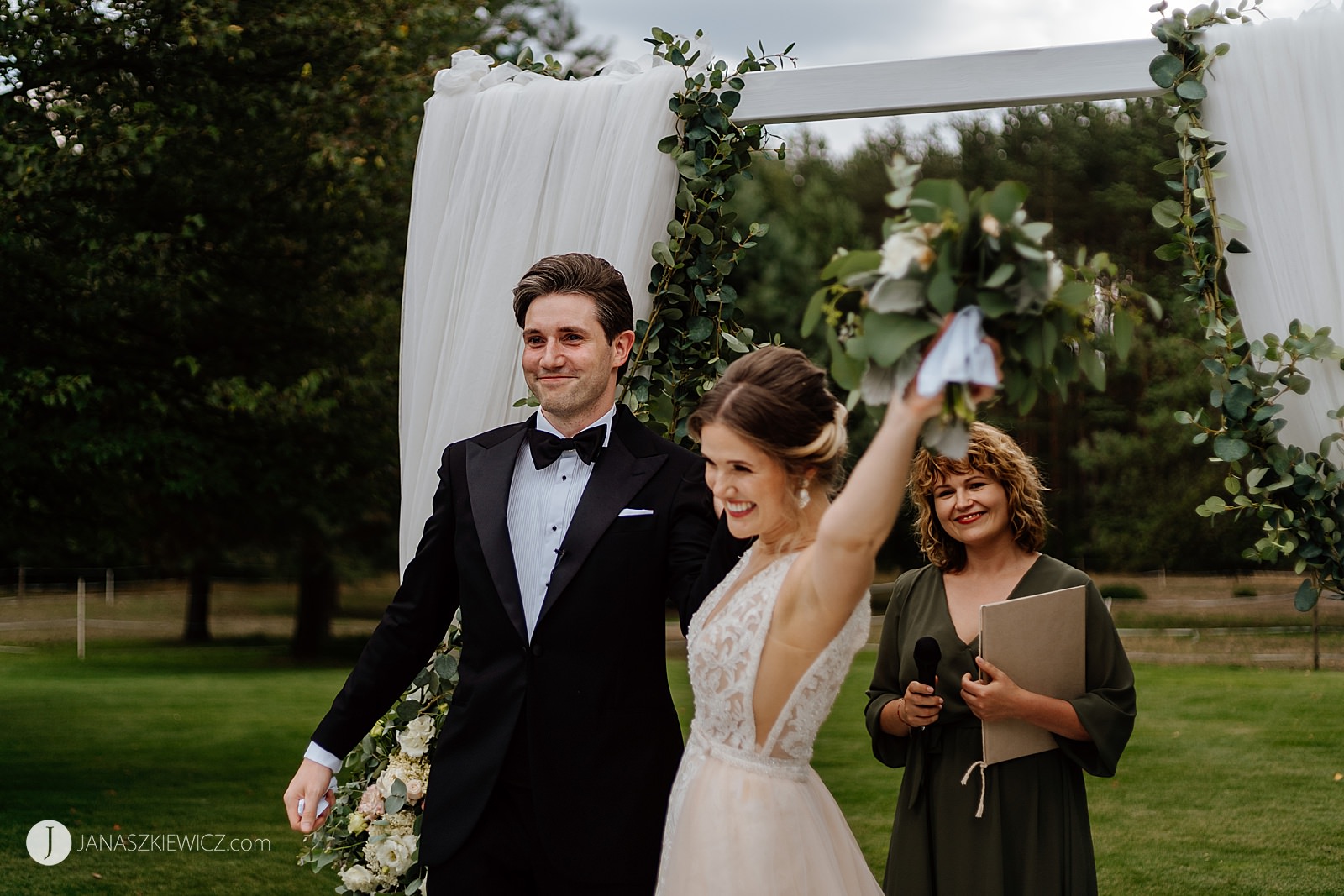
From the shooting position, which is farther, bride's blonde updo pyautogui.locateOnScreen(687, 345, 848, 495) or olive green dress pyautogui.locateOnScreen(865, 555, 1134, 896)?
olive green dress pyautogui.locateOnScreen(865, 555, 1134, 896)

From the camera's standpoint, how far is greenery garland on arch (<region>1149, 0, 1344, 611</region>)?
2898 millimetres

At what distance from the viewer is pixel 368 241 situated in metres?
10.7

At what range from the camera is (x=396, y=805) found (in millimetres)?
3176

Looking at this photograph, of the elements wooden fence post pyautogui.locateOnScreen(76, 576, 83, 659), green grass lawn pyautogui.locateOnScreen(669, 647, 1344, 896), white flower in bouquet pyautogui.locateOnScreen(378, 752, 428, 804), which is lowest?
green grass lawn pyautogui.locateOnScreen(669, 647, 1344, 896)

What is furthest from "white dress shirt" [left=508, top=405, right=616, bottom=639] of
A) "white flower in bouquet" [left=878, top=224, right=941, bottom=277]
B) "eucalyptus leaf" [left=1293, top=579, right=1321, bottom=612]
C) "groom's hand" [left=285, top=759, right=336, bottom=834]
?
"eucalyptus leaf" [left=1293, top=579, right=1321, bottom=612]

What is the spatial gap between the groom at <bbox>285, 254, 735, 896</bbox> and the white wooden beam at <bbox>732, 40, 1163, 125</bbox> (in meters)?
1.03

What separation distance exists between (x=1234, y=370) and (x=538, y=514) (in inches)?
66.9

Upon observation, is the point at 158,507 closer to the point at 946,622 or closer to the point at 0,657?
the point at 0,657

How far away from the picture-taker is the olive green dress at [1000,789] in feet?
9.09

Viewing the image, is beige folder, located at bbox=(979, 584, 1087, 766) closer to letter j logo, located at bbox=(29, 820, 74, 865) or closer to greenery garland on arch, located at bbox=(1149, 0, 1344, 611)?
greenery garland on arch, located at bbox=(1149, 0, 1344, 611)

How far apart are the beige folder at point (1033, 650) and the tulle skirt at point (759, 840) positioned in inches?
29.9

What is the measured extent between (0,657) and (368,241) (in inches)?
386

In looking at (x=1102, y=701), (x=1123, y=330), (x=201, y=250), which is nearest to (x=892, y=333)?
(x=1123, y=330)

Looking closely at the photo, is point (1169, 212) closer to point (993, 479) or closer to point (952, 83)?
point (952, 83)
